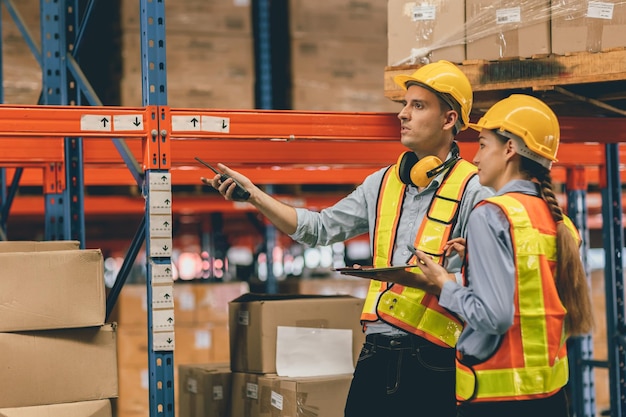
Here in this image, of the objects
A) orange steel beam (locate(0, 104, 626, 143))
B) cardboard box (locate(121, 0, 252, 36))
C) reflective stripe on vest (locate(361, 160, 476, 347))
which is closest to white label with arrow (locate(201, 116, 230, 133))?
Answer: orange steel beam (locate(0, 104, 626, 143))

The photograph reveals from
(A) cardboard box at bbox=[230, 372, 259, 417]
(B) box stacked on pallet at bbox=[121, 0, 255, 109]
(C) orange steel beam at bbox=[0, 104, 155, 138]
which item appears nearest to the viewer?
(C) orange steel beam at bbox=[0, 104, 155, 138]

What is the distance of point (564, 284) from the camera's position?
3451mm

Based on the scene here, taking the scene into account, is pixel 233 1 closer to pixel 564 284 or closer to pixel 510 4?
pixel 510 4

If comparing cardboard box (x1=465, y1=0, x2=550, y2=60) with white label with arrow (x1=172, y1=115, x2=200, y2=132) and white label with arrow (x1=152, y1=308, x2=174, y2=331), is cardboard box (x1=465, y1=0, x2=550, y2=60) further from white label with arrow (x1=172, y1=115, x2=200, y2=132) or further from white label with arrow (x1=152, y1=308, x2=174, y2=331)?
white label with arrow (x1=152, y1=308, x2=174, y2=331)

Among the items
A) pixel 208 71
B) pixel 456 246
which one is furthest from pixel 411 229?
pixel 208 71

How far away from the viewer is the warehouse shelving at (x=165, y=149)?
4.54 m

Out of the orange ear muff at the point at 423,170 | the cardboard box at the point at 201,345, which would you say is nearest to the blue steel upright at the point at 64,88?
the orange ear muff at the point at 423,170

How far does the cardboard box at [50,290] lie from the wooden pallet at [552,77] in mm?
1714

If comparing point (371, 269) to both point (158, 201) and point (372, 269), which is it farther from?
point (158, 201)

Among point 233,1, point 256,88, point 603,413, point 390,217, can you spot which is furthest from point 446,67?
point 603,413

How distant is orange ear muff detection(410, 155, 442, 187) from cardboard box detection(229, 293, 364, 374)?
116 centimetres

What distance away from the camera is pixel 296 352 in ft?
16.1

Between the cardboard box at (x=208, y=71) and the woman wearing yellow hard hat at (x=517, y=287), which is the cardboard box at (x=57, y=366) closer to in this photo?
the woman wearing yellow hard hat at (x=517, y=287)

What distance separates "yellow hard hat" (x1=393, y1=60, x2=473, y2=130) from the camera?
416 cm
